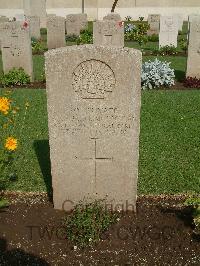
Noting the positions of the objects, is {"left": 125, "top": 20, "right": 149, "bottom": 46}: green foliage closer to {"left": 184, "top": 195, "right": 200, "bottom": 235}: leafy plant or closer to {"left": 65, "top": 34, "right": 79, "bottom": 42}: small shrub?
{"left": 65, "top": 34, "right": 79, "bottom": 42}: small shrub

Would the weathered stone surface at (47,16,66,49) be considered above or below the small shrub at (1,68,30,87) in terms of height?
above

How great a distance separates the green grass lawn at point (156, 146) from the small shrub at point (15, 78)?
1.36 m

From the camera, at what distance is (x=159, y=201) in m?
4.72

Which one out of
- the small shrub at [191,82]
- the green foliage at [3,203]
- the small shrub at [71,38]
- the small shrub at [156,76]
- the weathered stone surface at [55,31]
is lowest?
the green foliage at [3,203]

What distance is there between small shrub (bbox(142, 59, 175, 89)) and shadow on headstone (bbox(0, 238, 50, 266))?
7139 mm

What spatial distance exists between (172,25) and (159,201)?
13.3 metres

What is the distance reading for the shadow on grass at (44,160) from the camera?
5.18 metres

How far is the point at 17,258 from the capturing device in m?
3.71

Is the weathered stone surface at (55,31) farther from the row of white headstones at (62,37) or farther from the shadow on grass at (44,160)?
the shadow on grass at (44,160)

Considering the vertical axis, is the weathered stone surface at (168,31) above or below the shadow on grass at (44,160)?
above

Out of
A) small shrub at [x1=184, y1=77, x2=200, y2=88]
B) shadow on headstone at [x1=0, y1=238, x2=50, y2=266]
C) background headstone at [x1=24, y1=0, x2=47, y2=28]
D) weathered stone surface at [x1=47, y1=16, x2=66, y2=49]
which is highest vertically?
background headstone at [x1=24, y1=0, x2=47, y2=28]

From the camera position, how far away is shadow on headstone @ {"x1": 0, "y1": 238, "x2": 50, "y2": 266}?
12.0ft

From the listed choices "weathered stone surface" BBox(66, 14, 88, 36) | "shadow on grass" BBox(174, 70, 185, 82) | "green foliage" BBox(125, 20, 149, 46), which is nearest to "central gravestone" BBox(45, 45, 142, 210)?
"shadow on grass" BBox(174, 70, 185, 82)

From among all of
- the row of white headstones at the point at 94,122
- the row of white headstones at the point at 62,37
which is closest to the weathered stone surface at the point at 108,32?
the row of white headstones at the point at 62,37
